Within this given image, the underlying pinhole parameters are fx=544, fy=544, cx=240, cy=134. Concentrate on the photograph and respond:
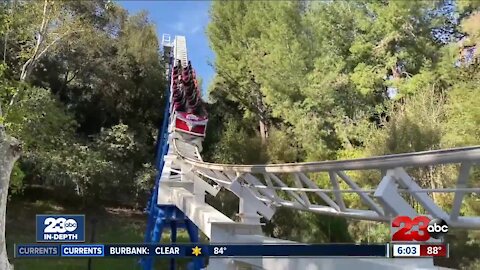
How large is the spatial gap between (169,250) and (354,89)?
34.0 feet

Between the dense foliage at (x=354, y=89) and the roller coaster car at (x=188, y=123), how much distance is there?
9.07 feet

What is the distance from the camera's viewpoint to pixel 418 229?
10.6 feet

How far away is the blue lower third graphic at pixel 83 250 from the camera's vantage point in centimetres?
359

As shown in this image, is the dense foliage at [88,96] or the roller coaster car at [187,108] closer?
the dense foliage at [88,96]

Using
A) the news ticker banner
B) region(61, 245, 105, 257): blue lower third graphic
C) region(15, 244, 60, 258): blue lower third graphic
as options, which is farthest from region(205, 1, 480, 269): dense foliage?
region(15, 244, 60, 258): blue lower third graphic

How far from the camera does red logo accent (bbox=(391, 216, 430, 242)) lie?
3.20 meters

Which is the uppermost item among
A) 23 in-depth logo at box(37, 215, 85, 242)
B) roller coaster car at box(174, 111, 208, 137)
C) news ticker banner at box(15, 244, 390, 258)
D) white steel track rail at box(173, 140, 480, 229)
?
roller coaster car at box(174, 111, 208, 137)

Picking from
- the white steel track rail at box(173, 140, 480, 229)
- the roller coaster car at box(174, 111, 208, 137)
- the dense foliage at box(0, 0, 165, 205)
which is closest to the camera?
the white steel track rail at box(173, 140, 480, 229)

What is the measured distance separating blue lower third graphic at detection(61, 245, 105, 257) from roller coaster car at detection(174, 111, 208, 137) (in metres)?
8.34

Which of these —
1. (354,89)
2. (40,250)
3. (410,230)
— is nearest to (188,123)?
(354,89)

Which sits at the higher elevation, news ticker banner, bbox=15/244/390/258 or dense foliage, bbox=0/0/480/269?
dense foliage, bbox=0/0/480/269

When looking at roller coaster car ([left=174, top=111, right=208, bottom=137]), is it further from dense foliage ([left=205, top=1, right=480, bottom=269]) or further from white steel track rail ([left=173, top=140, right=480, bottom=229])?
white steel track rail ([left=173, top=140, right=480, bottom=229])

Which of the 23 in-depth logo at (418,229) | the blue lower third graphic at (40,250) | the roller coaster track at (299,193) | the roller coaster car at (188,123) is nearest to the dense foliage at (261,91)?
the roller coaster track at (299,193)

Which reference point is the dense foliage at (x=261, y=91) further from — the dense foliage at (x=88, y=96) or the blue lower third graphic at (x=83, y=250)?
the blue lower third graphic at (x=83, y=250)
